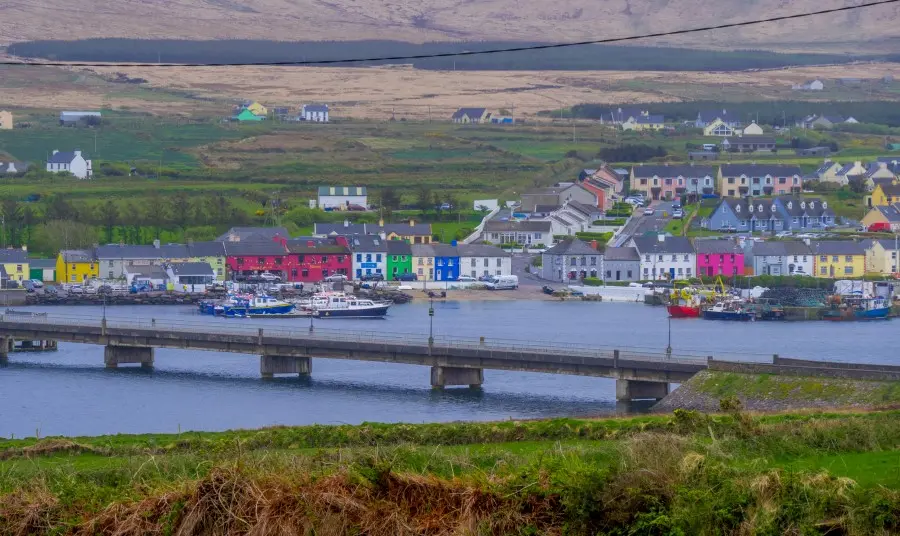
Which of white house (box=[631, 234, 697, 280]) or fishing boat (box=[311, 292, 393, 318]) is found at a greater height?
white house (box=[631, 234, 697, 280])

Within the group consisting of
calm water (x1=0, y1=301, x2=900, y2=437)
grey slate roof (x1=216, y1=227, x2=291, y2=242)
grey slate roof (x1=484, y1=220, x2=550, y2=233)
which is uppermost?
grey slate roof (x1=484, y1=220, x2=550, y2=233)

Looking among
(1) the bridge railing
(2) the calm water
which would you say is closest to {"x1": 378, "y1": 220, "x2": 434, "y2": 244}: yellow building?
(2) the calm water

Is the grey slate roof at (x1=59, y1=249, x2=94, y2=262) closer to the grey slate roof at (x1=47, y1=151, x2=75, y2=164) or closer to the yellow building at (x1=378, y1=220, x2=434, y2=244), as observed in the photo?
the yellow building at (x1=378, y1=220, x2=434, y2=244)

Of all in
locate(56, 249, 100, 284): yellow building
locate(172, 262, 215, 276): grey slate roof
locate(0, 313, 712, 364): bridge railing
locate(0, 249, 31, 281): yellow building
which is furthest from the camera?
locate(56, 249, 100, 284): yellow building

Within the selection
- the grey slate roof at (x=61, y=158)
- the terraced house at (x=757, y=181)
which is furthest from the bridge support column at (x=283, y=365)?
the grey slate roof at (x=61, y=158)

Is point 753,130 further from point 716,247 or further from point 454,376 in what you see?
point 454,376

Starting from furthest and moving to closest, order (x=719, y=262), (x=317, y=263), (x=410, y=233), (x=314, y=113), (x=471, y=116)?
(x=314, y=113), (x=471, y=116), (x=410, y=233), (x=317, y=263), (x=719, y=262)

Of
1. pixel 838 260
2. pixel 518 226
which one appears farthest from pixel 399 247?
pixel 838 260
